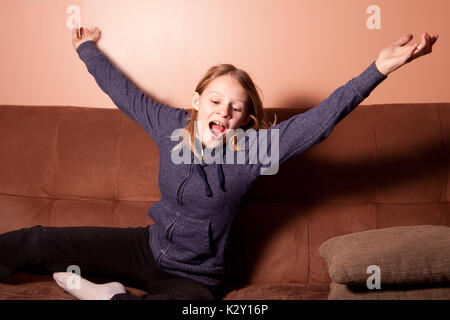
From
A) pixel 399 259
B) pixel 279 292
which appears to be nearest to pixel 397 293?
pixel 399 259

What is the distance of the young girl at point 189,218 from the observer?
48.6 inches

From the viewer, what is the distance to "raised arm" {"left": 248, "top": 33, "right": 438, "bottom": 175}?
1.09m

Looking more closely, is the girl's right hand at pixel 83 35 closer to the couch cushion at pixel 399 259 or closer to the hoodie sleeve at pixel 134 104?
the hoodie sleeve at pixel 134 104

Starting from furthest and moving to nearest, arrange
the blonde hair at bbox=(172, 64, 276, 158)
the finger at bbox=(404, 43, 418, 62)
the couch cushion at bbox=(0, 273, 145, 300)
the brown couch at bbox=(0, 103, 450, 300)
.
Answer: the brown couch at bbox=(0, 103, 450, 300)
the blonde hair at bbox=(172, 64, 276, 158)
the couch cushion at bbox=(0, 273, 145, 300)
the finger at bbox=(404, 43, 418, 62)

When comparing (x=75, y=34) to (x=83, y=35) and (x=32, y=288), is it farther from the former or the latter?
(x=32, y=288)

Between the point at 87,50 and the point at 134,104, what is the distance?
336 millimetres

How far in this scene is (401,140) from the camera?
1464mm

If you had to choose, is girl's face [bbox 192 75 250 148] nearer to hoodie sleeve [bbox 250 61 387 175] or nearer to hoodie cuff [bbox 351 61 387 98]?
hoodie sleeve [bbox 250 61 387 175]

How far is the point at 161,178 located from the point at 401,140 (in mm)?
888

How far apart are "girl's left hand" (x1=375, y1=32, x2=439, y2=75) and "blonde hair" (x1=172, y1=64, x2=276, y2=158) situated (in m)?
0.40

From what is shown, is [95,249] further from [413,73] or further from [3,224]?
[413,73]

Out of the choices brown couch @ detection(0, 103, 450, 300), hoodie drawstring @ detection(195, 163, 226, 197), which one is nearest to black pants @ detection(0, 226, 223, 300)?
brown couch @ detection(0, 103, 450, 300)

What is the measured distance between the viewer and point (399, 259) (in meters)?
1.10

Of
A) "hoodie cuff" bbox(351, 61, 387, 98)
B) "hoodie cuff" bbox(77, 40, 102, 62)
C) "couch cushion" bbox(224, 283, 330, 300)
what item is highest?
"hoodie cuff" bbox(77, 40, 102, 62)
